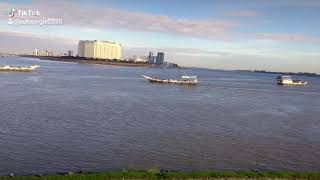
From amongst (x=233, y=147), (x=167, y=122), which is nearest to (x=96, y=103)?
(x=167, y=122)

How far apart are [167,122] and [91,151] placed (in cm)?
1206

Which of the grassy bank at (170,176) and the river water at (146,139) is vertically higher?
the grassy bank at (170,176)

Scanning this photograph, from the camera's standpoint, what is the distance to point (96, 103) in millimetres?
46219

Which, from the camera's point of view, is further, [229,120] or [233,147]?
[229,120]

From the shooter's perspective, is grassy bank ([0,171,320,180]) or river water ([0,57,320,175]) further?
river water ([0,57,320,175])

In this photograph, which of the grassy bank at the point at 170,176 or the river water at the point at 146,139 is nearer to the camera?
the grassy bank at the point at 170,176

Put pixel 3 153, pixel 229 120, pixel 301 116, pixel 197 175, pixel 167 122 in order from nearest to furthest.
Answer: pixel 197 175
pixel 3 153
pixel 167 122
pixel 229 120
pixel 301 116

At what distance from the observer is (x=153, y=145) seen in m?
25.6

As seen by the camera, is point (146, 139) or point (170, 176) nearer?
point (170, 176)

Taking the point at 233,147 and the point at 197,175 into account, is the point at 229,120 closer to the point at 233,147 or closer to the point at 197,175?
the point at 233,147

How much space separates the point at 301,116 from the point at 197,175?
3008cm

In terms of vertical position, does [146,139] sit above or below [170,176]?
below

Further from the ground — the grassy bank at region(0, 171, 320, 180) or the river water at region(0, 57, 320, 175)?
the grassy bank at region(0, 171, 320, 180)

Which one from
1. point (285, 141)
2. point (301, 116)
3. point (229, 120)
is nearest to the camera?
point (285, 141)
